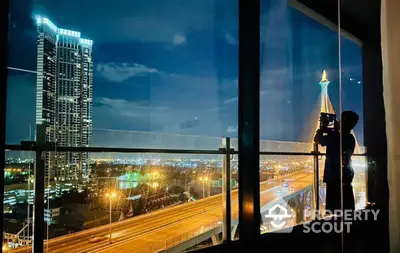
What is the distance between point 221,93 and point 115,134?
52.9 inches

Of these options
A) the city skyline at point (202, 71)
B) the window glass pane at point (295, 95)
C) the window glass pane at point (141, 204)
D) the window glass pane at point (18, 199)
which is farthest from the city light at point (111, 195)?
the window glass pane at point (295, 95)

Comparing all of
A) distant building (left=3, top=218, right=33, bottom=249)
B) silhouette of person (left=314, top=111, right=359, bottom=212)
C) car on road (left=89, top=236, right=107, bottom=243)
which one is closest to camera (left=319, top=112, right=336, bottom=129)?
silhouette of person (left=314, top=111, right=359, bottom=212)

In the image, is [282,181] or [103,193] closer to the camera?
[103,193]

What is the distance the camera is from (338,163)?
2.97 m

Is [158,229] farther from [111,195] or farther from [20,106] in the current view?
[20,106]

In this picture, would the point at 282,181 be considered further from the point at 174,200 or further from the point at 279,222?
the point at 174,200

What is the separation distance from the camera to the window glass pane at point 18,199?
1.47m

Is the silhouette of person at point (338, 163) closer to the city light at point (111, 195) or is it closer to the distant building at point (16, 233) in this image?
the city light at point (111, 195)

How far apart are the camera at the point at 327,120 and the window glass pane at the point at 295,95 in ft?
0.22

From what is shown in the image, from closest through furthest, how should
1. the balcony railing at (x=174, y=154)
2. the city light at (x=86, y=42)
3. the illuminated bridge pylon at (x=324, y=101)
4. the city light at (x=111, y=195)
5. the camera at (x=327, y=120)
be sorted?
the balcony railing at (x=174, y=154) < the city light at (x=111, y=195) < the city light at (x=86, y=42) < the camera at (x=327, y=120) < the illuminated bridge pylon at (x=324, y=101)

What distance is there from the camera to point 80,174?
192 cm

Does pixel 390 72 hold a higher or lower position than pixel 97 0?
lower

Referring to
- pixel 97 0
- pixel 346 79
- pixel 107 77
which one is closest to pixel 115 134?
pixel 107 77

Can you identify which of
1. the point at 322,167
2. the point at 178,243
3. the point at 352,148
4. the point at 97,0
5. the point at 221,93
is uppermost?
the point at 97,0
